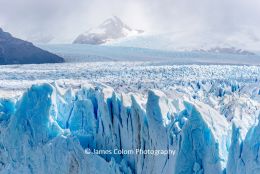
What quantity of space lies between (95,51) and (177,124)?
1363 cm

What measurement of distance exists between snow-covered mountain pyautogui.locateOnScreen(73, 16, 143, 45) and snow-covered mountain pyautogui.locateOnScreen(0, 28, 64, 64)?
21220mm

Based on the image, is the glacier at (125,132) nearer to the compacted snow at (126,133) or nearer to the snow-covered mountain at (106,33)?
the compacted snow at (126,133)

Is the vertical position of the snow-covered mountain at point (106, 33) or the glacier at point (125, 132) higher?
the snow-covered mountain at point (106, 33)

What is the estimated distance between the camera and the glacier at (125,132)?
614 centimetres

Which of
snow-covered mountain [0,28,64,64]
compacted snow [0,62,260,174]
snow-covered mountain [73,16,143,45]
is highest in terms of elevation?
snow-covered mountain [73,16,143,45]

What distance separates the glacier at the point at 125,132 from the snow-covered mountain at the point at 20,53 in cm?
1072

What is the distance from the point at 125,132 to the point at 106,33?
36.3 m

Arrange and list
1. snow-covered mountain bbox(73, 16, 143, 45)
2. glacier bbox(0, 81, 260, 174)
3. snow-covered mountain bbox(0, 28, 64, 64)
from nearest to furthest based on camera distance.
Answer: glacier bbox(0, 81, 260, 174) → snow-covered mountain bbox(0, 28, 64, 64) → snow-covered mountain bbox(73, 16, 143, 45)

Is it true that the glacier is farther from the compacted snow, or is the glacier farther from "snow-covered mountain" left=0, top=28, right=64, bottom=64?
"snow-covered mountain" left=0, top=28, right=64, bottom=64

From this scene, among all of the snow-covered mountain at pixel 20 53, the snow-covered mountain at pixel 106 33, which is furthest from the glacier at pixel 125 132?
the snow-covered mountain at pixel 106 33

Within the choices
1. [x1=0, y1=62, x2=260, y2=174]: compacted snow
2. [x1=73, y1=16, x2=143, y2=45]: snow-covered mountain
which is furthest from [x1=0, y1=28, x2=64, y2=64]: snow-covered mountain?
[x1=73, y1=16, x2=143, y2=45]: snow-covered mountain

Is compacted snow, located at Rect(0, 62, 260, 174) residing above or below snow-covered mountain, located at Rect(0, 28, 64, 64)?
below

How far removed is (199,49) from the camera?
32750mm

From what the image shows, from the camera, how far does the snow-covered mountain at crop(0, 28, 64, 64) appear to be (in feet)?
62.0
